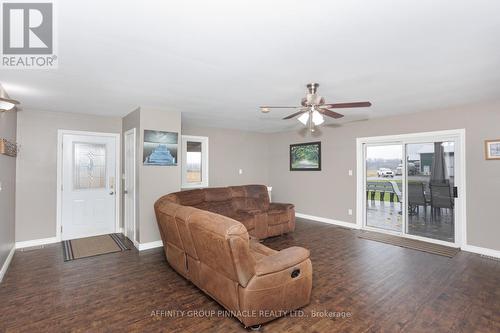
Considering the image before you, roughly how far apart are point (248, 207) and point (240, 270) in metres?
3.30

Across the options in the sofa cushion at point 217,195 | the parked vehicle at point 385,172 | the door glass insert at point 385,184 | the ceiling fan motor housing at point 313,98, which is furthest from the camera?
the parked vehicle at point 385,172

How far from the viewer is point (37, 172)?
14.5 ft

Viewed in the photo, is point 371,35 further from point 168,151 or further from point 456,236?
point 456,236

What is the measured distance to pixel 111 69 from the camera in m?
2.61

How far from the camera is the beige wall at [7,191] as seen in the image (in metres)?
3.31

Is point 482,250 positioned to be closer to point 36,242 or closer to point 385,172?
point 385,172

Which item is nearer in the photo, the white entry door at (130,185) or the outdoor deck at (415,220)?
the white entry door at (130,185)

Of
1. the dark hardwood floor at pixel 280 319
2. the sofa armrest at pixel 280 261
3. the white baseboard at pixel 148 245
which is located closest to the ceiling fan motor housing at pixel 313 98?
the sofa armrest at pixel 280 261

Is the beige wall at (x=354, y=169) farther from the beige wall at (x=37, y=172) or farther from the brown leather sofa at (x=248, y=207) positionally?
the beige wall at (x=37, y=172)

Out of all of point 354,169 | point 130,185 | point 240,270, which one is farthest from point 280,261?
point 354,169

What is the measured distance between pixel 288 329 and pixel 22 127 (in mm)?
5167

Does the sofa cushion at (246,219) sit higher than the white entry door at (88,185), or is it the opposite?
the white entry door at (88,185)

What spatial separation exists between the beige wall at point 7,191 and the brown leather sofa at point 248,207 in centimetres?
226

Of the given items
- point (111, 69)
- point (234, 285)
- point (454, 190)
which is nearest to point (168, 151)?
point (111, 69)
